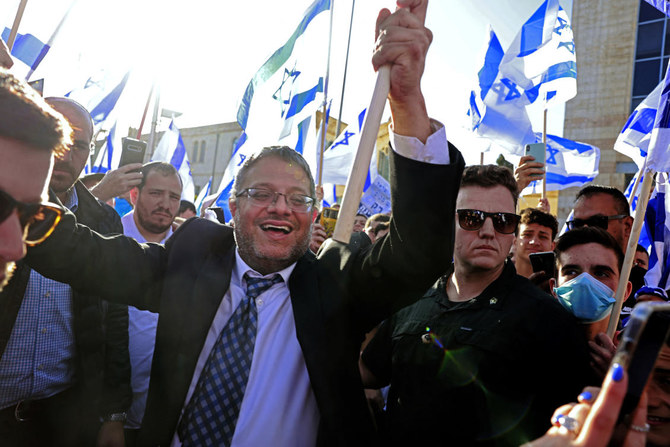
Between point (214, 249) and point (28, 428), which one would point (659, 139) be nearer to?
point (214, 249)

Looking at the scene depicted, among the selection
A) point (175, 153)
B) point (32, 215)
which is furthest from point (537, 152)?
point (175, 153)

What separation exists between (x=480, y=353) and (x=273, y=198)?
1.04m

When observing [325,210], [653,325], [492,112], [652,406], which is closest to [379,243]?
[652,406]

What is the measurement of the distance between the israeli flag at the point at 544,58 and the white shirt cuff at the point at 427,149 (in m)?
5.38

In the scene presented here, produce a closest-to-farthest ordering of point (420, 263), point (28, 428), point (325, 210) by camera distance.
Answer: point (420, 263) → point (28, 428) → point (325, 210)

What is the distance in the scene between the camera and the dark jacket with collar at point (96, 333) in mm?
2230

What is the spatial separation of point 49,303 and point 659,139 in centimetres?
361

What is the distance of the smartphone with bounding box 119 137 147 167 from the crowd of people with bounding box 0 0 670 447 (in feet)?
5.03

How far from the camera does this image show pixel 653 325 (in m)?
0.79

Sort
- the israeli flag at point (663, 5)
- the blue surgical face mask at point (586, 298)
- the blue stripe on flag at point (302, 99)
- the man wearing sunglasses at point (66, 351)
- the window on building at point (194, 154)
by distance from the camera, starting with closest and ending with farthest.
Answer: the blue surgical face mask at point (586, 298) → the man wearing sunglasses at point (66, 351) → the israeli flag at point (663, 5) → the blue stripe on flag at point (302, 99) → the window on building at point (194, 154)

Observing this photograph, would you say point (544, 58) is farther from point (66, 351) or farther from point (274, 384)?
point (66, 351)

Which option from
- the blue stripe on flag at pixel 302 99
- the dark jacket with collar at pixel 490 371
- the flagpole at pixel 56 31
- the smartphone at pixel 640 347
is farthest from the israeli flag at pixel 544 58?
the smartphone at pixel 640 347

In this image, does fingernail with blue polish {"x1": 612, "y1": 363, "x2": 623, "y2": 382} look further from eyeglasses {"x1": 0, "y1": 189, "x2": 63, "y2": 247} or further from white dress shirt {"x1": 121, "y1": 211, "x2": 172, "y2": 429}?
white dress shirt {"x1": 121, "y1": 211, "x2": 172, "y2": 429}

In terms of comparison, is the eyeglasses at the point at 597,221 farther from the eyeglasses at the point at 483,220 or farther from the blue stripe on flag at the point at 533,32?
the blue stripe on flag at the point at 533,32
